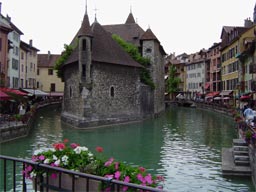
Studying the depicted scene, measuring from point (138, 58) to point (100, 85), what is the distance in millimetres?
10956

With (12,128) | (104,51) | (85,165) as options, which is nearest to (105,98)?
(104,51)

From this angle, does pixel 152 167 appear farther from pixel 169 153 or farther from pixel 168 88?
pixel 168 88

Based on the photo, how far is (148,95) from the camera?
4206 cm

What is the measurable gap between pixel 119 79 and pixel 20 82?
25.1 meters

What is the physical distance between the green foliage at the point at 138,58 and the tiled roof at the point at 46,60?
114ft

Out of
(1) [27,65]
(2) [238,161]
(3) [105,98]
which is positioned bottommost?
(2) [238,161]

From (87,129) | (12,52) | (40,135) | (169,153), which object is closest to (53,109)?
(12,52)

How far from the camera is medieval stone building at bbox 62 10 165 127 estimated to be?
32125 mm

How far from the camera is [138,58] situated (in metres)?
42.9

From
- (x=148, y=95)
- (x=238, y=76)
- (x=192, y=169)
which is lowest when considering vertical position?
(x=192, y=169)

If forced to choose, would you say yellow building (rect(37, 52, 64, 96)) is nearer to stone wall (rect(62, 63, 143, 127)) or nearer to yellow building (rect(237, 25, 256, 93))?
stone wall (rect(62, 63, 143, 127))

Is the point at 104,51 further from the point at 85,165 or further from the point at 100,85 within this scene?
the point at 85,165

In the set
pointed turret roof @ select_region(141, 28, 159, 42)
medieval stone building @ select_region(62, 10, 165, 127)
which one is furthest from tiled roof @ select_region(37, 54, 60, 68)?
medieval stone building @ select_region(62, 10, 165, 127)

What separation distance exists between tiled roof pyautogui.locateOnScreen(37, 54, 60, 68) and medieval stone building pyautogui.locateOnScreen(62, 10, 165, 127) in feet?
121
